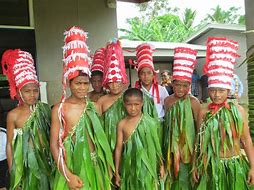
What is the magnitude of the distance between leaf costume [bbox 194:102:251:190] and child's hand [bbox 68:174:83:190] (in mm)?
1062

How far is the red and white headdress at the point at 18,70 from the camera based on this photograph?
283cm

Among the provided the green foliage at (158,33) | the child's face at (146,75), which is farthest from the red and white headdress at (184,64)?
the green foliage at (158,33)

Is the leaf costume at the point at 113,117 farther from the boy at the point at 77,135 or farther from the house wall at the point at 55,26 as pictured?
the house wall at the point at 55,26

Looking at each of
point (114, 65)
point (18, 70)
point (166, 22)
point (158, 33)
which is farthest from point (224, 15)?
point (18, 70)

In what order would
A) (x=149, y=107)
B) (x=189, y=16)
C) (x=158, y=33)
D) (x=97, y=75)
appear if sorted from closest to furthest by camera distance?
(x=149, y=107) < (x=97, y=75) < (x=158, y=33) < (x=189, y=16)

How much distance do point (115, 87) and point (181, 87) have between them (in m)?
0.62

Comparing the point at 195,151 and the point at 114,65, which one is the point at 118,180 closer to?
the point at 195,151

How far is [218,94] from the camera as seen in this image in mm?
2793

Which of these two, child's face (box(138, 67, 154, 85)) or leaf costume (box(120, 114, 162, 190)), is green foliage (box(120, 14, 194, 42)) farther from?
leaf costume (box(120, 114, 162, 190))

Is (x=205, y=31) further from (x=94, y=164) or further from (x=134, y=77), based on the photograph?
(x=94, y=164)

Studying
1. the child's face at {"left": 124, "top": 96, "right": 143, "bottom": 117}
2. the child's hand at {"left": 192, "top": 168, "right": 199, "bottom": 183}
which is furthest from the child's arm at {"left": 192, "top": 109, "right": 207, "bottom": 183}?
the child's face at {"left": 124, "top": 96, "right": 143, "bottom": 117}

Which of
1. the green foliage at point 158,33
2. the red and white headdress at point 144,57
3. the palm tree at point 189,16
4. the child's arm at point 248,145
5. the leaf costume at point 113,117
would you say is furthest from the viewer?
the palm tree at point 189,16

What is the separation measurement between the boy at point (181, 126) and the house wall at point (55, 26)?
121 inches

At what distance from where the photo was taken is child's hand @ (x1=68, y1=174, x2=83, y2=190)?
244 centimetres
